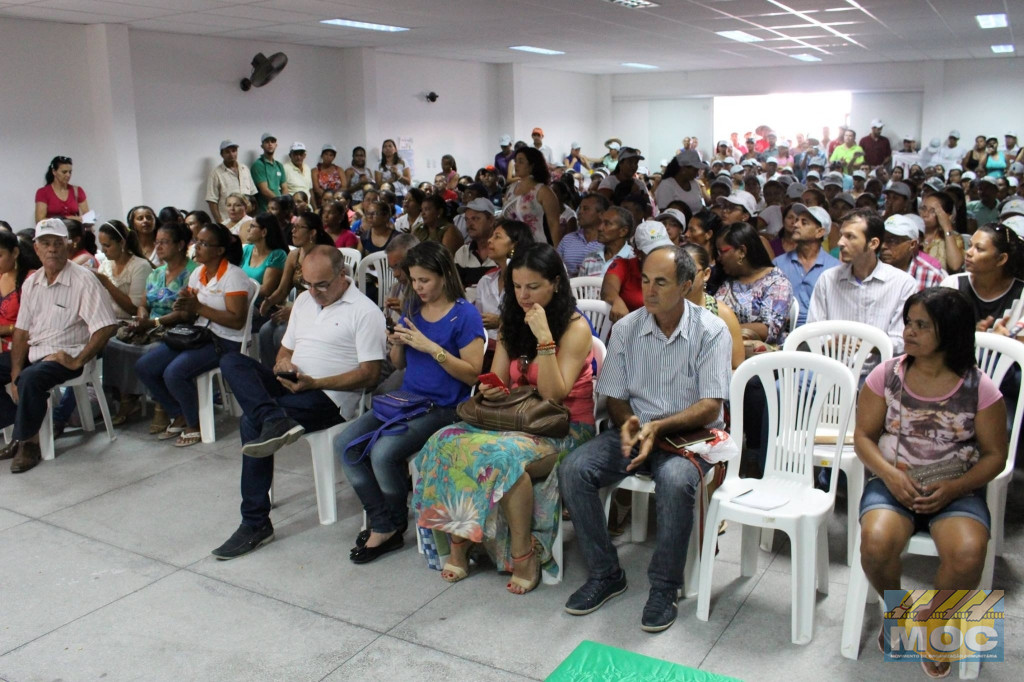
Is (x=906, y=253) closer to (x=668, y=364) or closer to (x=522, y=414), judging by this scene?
(x=668, y=364)

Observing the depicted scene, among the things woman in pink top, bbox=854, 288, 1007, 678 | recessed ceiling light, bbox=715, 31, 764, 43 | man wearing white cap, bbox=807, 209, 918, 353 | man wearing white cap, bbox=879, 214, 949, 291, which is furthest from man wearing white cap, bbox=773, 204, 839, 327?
recessed ceiling light, bbox=715, 31, 764, 43

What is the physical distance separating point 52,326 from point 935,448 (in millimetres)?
4085

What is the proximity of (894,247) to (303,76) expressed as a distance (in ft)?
29.7

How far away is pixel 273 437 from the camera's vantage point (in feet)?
10.9

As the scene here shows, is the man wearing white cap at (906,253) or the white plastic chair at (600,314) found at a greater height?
the man wearing white cap at (906,253)

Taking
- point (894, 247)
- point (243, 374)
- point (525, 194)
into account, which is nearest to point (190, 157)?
point (525, 194)

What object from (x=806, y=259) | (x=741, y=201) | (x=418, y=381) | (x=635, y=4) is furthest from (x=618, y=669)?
(x=635, y=4)

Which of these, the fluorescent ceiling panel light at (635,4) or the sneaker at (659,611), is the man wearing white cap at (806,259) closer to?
the sneaker at (659,611)

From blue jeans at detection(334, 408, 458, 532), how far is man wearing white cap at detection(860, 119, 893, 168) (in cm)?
1503

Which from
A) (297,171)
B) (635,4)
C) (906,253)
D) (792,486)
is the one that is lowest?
(792,486)

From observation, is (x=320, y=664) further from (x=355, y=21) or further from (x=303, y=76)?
(x=303, y=76)

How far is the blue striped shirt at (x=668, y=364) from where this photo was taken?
2.89 m

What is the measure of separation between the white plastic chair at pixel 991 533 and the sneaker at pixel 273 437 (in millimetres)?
2020

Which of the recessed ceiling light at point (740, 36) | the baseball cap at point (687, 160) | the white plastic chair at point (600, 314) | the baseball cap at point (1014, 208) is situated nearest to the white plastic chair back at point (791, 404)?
the white plastic chair at point (600, 314)
